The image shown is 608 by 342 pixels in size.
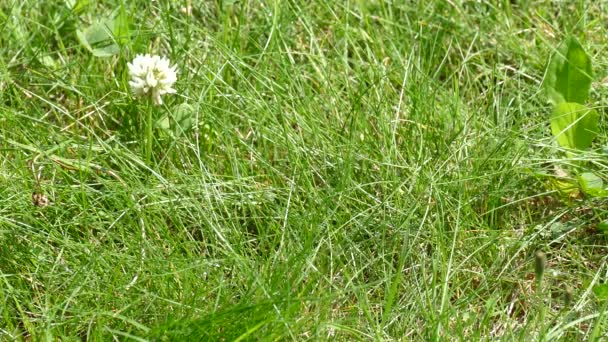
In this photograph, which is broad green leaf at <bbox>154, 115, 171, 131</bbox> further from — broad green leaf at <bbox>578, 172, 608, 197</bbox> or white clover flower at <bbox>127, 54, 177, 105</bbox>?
broad green leaf at <bbox>578, 172, 608, 197</bbox>

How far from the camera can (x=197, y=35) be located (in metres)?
2.39

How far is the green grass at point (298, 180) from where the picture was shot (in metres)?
1.73

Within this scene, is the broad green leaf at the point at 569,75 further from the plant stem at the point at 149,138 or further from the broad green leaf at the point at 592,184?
the plant stem at the point at 149,138

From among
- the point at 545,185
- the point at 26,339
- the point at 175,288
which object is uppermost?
the point at 545,185

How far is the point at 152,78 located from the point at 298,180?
13.2 inches

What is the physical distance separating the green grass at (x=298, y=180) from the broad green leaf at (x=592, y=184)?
0.04 meters

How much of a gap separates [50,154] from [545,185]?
0.95 m

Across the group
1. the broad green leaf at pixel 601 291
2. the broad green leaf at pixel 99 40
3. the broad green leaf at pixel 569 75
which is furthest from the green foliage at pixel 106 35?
the broad green leaf at pixel 601 291

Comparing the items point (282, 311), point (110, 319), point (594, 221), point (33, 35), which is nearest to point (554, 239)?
point (594, 221)

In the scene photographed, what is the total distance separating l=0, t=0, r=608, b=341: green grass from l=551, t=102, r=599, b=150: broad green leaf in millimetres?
29

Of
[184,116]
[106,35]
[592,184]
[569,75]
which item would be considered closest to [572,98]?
[569,75]

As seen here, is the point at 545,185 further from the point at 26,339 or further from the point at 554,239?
the point at 26,339

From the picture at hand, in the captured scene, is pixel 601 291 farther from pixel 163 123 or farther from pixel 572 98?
pixel 163 123

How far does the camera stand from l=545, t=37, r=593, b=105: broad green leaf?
216 cm
